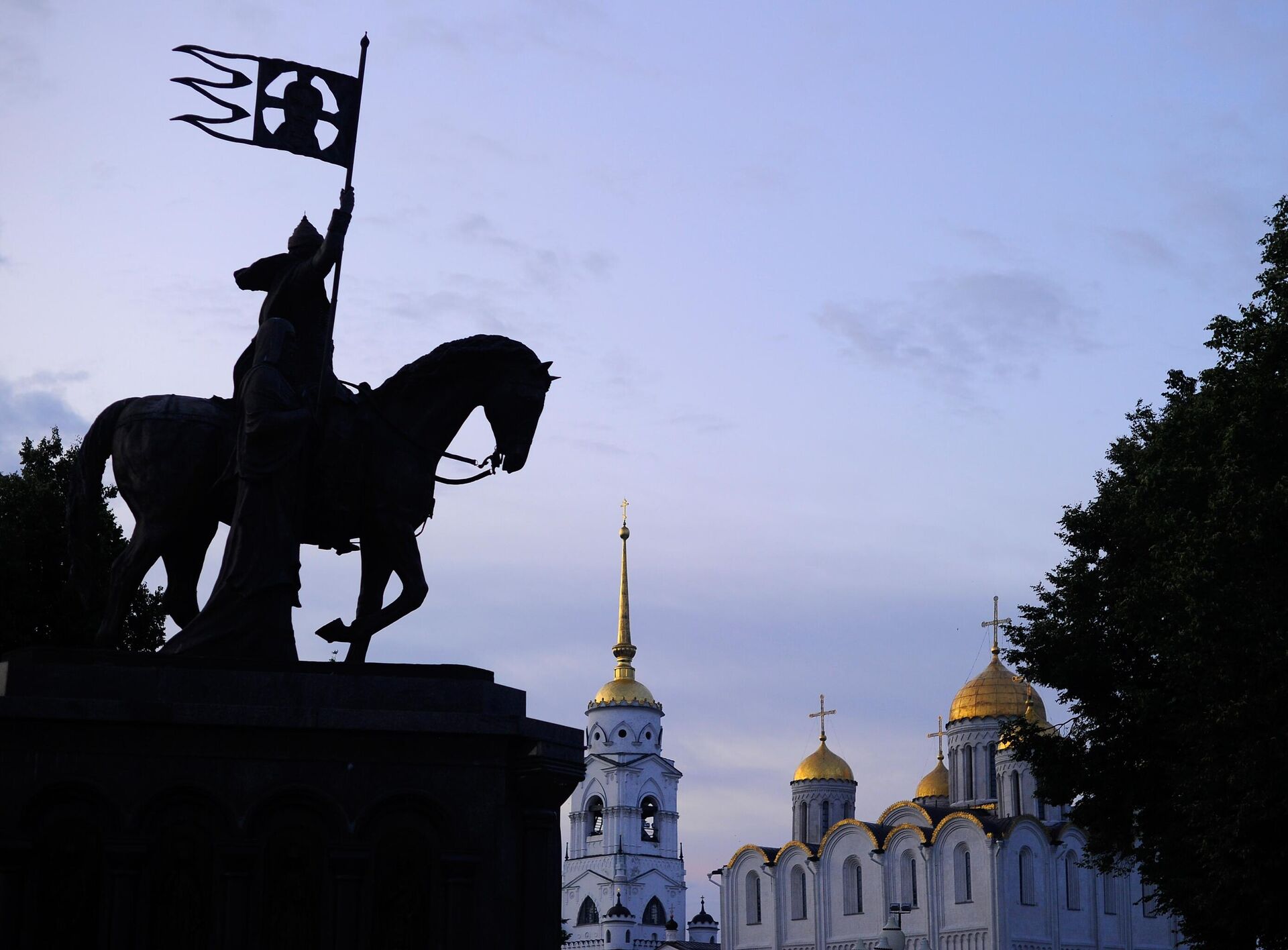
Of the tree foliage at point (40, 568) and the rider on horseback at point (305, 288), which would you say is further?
the tree foliage at point (40, 568)

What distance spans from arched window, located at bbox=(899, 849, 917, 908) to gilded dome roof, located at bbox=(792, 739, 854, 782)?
41.6ft

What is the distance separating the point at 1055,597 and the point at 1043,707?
5067 cm

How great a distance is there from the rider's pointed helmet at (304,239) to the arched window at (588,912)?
257ft

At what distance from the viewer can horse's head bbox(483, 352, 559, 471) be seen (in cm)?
1283

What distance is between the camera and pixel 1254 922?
21156 millimetres

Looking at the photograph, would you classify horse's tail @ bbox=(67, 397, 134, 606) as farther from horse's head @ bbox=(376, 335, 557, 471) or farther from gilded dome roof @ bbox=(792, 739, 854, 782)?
gilded dome roof @ bbox=(792, 739, 854, 782)

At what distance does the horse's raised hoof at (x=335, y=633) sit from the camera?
12.5m

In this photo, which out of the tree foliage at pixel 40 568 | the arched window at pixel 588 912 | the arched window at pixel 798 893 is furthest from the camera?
the arched window at pixel 588 912

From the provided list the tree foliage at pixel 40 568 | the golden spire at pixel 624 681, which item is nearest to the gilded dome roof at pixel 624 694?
the golden spire at pixel 624 681

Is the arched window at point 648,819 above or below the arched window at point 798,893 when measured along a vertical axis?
above

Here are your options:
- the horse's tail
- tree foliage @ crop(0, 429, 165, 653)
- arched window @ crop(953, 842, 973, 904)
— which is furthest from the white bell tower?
the horse's tail

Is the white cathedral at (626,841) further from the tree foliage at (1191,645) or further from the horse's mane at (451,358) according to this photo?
the horse's mane at (451,358)

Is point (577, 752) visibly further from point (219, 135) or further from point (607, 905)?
point (607, 905)

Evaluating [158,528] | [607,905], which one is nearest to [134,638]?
[158,528]
